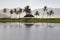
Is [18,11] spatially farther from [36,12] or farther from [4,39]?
[4,39]

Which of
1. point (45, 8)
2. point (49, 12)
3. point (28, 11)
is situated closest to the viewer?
point (28, 11)

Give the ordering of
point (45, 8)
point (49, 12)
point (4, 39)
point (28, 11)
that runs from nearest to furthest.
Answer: point (4, 39), point (28, 11), point (45, 8), point (49, 12)

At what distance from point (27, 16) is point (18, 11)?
44.2 ft

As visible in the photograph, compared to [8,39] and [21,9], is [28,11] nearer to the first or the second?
[21,9]

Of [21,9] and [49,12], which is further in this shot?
[49,12]

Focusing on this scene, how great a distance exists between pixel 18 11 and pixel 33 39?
351 ft

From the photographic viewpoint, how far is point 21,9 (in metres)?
128

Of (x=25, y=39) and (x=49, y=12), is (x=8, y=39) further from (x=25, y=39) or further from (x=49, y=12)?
(x=49, y=12)

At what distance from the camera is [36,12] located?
474 feet

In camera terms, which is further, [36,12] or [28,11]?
[36,12]

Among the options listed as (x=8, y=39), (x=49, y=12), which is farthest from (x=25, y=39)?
(x=49, y=12)

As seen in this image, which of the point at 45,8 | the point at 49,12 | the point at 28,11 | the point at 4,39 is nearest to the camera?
the point at 4,39

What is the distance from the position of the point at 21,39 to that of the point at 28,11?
93.0m

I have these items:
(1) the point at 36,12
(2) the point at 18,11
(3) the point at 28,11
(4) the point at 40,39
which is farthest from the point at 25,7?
(4) the point at 40,39
